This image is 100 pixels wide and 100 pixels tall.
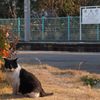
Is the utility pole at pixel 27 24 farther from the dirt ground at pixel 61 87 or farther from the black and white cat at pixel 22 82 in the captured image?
the black and white cat at pixel 22 82

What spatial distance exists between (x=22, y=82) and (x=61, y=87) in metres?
2.24

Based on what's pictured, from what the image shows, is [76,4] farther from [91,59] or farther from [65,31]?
[91,59]

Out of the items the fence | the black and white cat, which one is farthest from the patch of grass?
the fence

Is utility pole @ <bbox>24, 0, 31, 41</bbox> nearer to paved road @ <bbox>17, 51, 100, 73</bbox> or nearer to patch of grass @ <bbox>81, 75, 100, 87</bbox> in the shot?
paved road @ <bbox>17, 51, 100, 73</bbox>

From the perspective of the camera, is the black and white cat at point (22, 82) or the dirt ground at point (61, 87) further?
the dirt ground at point (61, 87)

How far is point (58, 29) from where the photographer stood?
3628cm

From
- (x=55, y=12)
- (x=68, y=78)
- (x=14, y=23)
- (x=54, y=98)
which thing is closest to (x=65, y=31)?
(x=14, y=23)

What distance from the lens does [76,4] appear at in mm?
47344

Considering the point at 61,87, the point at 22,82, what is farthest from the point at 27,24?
the point at 22,82

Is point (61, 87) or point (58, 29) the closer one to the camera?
point (61, 87)

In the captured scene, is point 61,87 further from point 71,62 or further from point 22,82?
point 71,62

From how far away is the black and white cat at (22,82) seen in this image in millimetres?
10633

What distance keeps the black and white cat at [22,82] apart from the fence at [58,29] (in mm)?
24131

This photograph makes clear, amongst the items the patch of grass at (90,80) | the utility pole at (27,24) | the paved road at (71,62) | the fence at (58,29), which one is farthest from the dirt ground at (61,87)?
the fence at (58,29)
